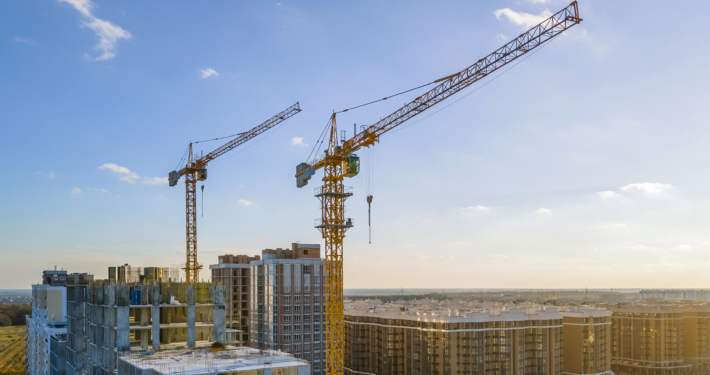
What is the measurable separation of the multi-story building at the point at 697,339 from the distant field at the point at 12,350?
555 feet

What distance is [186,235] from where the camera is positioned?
10869cm

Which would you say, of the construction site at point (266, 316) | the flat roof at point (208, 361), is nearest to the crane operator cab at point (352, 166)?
the construction site at point (266, 316)

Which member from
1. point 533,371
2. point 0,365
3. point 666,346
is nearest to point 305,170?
point 533,371

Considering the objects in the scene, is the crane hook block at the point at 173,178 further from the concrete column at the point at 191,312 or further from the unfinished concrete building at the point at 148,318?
the concrete column at the point at 191,312

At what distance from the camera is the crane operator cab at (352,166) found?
78000mm

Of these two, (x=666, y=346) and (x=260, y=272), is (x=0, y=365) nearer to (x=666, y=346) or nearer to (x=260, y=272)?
(x=260, y=272)

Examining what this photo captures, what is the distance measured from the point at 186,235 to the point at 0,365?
68.9 m

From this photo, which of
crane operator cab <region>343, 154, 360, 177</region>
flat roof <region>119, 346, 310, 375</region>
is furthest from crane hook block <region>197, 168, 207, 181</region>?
flat roof <region>119, 346, 310, 375</region>

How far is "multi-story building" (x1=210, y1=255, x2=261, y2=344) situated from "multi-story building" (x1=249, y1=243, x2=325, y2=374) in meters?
7.24

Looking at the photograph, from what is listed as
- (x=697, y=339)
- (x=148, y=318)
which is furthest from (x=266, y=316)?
(x=697, y=339)

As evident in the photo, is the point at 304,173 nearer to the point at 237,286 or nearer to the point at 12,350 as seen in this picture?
the point at 237,286

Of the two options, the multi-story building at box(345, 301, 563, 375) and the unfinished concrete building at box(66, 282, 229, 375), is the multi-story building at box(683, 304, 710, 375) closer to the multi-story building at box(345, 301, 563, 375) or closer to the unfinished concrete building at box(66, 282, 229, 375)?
the multi-story building at box(345, 301, 563, 375)

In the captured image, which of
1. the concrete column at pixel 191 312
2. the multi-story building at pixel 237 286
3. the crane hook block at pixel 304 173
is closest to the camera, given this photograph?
the concrete column at pixel 191 312

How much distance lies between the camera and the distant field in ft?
423
